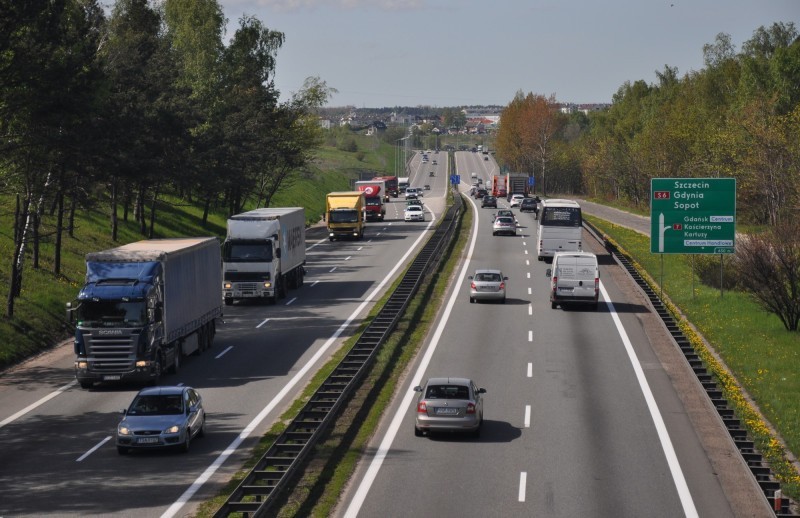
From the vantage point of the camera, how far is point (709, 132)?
4377 inches

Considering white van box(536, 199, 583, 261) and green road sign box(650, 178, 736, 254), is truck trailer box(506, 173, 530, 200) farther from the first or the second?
green road sign box(650, 178, 736, 254)

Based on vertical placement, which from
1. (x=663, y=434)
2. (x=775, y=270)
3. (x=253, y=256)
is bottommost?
Answer: (x=663, y=434)

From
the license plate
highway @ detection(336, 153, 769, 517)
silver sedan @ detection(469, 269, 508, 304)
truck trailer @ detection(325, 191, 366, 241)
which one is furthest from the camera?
truck trailer @ detection(325, 191, 366, 241)

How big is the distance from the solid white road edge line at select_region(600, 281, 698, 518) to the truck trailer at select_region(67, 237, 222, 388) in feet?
51.6

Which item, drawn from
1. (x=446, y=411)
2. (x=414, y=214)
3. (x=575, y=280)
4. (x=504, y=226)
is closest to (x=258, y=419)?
(x=446, y=411)

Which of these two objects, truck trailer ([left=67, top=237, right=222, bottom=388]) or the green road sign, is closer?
truck trailer ([left=67, top=237, right=222, bottom=388])

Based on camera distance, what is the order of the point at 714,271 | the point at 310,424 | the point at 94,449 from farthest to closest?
the point at 714,271
the point at 310,424
the point at 94,449

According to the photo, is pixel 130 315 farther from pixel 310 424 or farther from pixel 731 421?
pixel 731 421

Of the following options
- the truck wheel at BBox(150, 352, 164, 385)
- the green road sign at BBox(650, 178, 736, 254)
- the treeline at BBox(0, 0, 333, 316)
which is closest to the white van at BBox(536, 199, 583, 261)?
the green road sign at BBox(650, 178, 736, 254)

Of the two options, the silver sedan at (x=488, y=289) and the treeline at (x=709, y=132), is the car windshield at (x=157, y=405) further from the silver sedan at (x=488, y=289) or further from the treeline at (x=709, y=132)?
the treeline at (x=709, y=132)

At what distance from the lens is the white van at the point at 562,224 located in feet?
218

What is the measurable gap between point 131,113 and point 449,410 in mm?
34414

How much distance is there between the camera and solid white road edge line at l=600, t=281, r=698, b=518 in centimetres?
2417

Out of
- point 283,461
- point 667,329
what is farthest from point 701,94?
point 283,461
